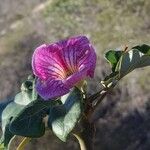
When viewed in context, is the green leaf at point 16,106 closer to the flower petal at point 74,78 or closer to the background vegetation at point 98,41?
the flower petal at point 74,78

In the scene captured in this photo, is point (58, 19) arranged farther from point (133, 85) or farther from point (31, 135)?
point (31, 135)

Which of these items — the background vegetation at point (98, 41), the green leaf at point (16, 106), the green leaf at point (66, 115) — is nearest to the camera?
the green leaf at point (66, 115)

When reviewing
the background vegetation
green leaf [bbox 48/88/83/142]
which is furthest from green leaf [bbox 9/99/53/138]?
the background vegetation

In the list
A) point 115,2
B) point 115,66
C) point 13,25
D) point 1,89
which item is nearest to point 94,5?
point 115,2

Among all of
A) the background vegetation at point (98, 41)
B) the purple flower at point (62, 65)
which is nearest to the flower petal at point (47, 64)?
the purple flower at point (62, 65)

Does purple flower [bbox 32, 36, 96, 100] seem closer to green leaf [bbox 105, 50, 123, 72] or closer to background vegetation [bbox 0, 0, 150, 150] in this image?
green leaf [bbox 105, 50, 123, 72]
